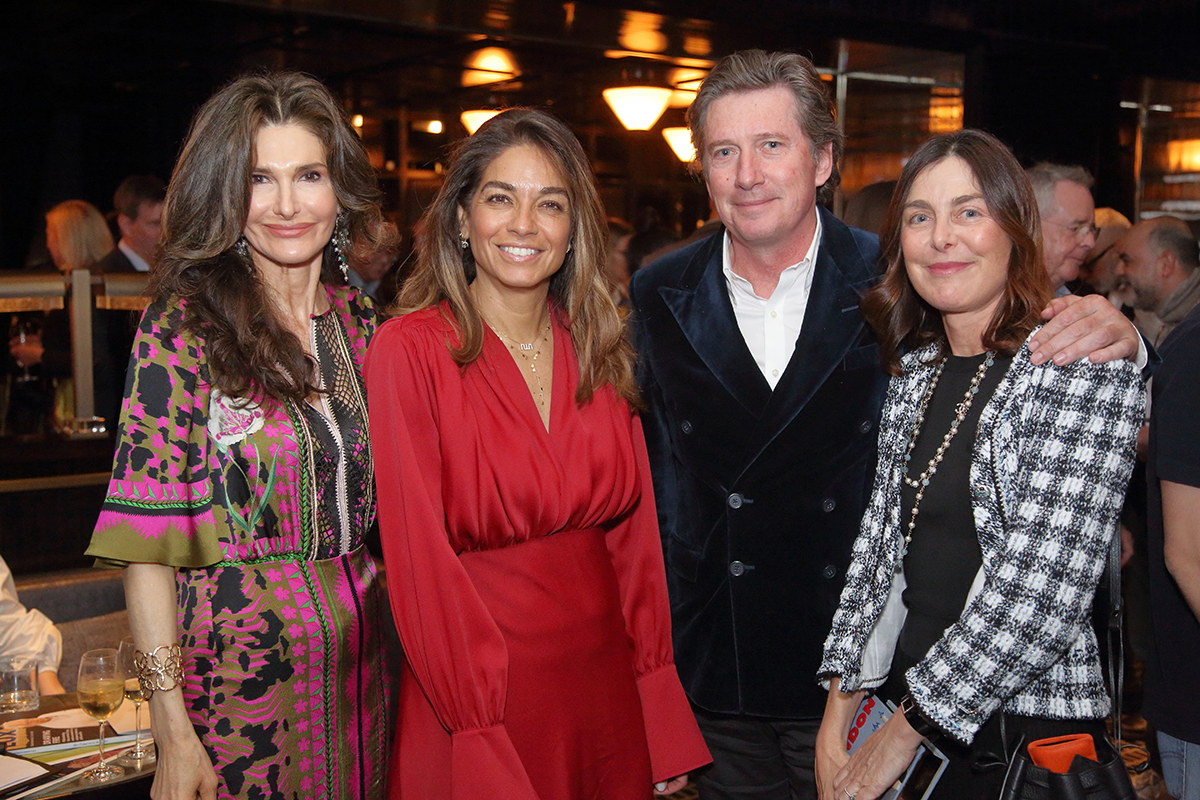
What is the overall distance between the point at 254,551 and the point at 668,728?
876mm

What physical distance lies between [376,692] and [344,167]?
3.34ft

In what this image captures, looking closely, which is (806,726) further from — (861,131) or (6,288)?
(861,131)

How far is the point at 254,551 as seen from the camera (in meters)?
1.88

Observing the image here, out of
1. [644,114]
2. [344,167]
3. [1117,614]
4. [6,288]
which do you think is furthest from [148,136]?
[1117,614]

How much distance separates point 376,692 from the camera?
6.75 ft

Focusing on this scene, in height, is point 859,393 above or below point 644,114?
below

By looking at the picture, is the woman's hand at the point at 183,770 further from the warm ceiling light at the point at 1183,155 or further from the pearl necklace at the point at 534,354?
the warm ceiling light at the point at 1183,155

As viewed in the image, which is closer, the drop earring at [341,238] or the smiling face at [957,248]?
the smiling face at [957,248]

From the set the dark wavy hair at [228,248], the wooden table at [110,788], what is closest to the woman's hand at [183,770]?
the wooden table at [110,788]

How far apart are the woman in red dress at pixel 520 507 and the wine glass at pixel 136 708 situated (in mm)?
508

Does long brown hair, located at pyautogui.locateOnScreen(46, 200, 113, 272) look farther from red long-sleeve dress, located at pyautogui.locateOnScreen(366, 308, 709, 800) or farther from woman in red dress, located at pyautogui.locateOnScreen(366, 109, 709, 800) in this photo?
red long-sleeve dress, located at pyautogui.locateOnScreen(366, 308, 709, 800)

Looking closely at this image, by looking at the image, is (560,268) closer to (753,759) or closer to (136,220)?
(753,759)

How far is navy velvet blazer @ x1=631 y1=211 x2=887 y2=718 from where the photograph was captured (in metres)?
2.16

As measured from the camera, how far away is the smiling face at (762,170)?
7.10 ft
